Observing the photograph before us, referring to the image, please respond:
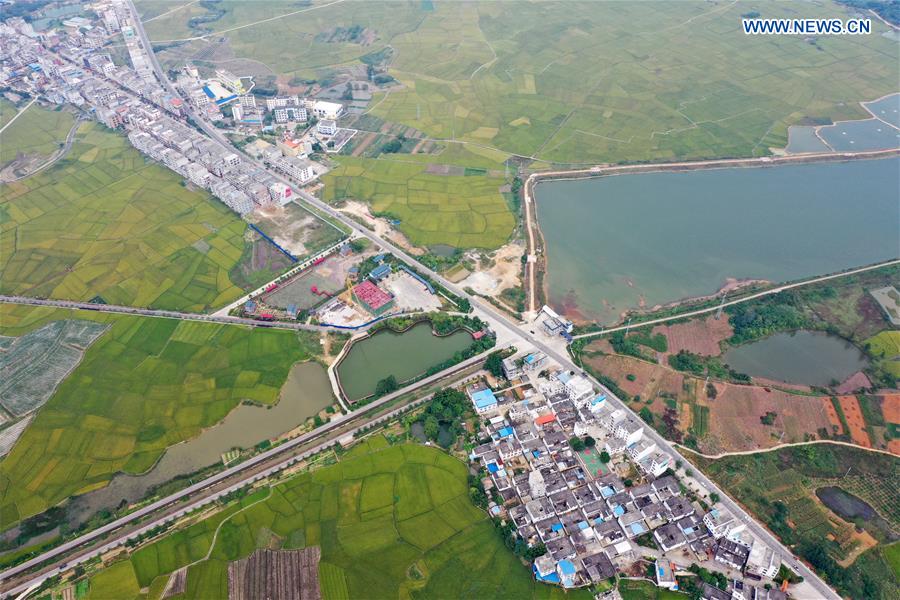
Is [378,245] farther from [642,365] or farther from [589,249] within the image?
[642,365]

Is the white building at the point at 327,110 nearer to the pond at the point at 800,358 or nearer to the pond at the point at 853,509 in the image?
the pond at the point at 800,358

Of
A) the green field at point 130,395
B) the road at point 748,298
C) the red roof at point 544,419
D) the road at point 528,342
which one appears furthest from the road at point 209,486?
the road at point 748,298

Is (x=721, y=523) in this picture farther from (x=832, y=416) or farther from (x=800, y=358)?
(x=800, y=358)

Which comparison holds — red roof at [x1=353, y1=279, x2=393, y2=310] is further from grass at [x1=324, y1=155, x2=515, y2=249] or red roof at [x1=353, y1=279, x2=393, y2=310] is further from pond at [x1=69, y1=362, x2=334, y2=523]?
grass at [x1=324, y1=155, x2=515, y2=249]

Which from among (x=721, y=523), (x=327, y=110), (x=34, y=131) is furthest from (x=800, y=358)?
(x=34, y=131)

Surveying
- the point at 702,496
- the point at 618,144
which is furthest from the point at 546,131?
the point at 702,496
